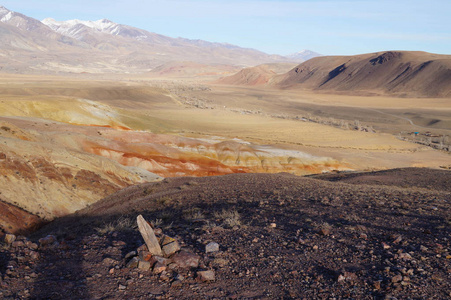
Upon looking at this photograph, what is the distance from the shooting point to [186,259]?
564 centimetres

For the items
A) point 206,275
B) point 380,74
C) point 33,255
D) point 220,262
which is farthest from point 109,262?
point 380,74

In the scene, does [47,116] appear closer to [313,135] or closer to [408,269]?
[313,135]

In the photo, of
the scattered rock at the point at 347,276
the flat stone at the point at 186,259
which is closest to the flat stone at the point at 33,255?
the flat stone at the point at 186,259

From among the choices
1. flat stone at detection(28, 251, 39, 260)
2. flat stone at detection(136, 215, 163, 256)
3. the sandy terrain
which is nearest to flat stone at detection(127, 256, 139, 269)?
flat stone at detection(136, 215, 163, 256)

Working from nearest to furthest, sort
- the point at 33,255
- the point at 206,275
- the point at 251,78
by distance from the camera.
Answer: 1. the point at 206,275
2. the point at 33,255
3. the point at 251,78

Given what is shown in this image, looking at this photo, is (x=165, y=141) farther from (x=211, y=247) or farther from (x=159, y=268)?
(x=159, y=268)

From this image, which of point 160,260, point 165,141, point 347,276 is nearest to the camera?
point 347,276

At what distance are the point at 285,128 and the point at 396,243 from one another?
182ft

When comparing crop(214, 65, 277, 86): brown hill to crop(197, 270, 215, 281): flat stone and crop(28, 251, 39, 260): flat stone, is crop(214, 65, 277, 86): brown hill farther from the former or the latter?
crop(197, 270, 215, 281): flat stone

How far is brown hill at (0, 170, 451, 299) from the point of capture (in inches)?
193

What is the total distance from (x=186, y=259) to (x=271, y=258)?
129 centimetres

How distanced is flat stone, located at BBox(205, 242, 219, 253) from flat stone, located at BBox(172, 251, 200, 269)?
0.33 m

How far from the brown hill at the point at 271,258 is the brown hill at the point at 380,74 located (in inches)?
4479

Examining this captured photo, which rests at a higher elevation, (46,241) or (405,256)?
(405,256)
